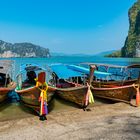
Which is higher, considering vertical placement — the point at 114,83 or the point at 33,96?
the point at 114,83

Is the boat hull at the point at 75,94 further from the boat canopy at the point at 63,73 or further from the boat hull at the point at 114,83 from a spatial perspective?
the boat hull at the point at 114,83

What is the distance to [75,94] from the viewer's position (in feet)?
55.1

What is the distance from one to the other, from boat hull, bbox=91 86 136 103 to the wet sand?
234 cm

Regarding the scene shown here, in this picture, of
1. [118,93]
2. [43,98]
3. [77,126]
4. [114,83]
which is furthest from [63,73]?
[77,126]

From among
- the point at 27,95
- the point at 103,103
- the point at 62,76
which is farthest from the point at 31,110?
the point at 103,103

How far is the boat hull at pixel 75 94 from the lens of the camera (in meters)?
16.2

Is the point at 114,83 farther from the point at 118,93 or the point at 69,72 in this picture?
the point at 69,72

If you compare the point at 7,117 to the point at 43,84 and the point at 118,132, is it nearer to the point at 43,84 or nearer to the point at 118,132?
the point at 43,84

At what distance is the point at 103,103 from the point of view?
18984 mm

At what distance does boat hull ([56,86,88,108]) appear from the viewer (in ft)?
53.2

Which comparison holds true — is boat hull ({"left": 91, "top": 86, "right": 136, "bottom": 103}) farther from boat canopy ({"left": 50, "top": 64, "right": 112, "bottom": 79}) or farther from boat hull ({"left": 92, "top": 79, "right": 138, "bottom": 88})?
boat canopy ({"left": 50, "top": 64, "right": 112, "bottom": 79})

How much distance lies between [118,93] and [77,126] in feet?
23.0

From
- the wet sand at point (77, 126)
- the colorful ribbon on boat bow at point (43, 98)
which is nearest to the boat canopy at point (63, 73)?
the wet sand at point (77, 126)

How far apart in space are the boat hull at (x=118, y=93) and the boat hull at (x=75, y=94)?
6.94 ft
